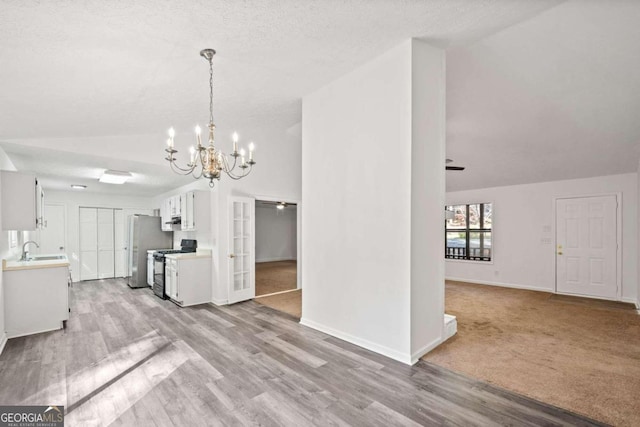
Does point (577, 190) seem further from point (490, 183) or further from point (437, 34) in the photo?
point (437, 34)

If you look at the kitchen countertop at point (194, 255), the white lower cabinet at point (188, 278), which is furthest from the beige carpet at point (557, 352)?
the kitchen countertop at point (194, 255)

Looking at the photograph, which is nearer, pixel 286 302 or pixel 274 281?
pixel 286 302

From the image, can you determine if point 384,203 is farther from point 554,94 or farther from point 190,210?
point 190,210

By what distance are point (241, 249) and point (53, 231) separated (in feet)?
17.3

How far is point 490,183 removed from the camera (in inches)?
267

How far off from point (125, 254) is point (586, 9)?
32.2ft

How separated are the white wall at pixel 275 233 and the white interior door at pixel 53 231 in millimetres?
6090

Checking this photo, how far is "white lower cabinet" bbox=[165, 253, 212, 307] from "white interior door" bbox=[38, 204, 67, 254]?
12.8 ft

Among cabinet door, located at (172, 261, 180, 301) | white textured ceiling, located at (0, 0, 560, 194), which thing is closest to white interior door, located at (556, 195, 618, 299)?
white textured ceiling, located at (0, 0, 560, 194)

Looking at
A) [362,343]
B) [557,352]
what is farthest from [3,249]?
[557,352]

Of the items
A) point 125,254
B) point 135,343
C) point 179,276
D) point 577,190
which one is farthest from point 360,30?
point 125,254

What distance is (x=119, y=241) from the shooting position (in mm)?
8062

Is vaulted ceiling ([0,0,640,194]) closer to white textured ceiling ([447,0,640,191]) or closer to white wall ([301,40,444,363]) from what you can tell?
white textured ceiling ([447,0,640,191])

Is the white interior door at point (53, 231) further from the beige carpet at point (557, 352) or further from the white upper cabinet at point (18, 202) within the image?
the beige carpet at point (557, 352)
